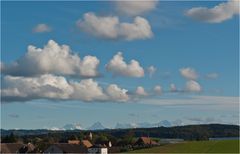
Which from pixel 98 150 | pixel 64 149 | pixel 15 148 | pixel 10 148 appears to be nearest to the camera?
pixel 64 149

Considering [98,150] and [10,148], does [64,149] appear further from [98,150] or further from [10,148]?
[98,150]

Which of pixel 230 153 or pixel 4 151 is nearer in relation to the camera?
pixel 230 153

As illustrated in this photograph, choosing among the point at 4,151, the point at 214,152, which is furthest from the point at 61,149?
the point at 214,152

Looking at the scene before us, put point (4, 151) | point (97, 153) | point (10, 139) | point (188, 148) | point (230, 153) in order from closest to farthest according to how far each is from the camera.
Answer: point (230, 153) < point (188, 148) < point (4, 151) < point (97, 153) < point (10, 139)

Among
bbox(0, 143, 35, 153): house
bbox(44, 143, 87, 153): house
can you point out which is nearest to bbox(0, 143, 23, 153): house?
bbox(0, 143, 35, 153): house

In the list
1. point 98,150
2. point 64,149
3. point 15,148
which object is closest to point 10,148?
point 15,148

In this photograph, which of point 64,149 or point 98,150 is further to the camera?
point 98,150

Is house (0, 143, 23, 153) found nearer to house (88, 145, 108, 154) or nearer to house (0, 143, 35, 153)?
house (0, 143, 35, 153)

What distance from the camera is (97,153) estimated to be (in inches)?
5330

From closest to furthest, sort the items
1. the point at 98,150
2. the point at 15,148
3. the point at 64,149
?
the point at 64,149
the point at 15,148
the point at 98,150

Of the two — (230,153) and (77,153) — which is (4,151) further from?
(230,153)

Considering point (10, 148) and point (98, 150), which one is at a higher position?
point (10, 148)

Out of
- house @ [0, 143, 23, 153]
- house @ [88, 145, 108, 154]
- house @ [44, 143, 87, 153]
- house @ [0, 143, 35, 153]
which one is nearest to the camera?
house @ [0, 143, 23, 153]

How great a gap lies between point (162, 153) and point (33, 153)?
3864cm
